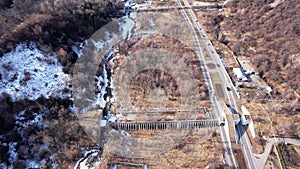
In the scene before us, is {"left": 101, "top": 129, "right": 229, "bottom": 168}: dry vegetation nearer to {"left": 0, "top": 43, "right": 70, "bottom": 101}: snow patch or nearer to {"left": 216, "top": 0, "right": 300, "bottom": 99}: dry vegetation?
{"left": 0, "top": 43, "right": 70, "bottom": 101}: snow patch

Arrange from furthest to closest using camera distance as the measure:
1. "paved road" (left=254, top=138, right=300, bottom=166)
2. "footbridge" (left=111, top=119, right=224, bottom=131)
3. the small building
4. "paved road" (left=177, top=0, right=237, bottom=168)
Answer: the small building
"footbridge" (left=111, top=119, right=224, bottom=131)
"paved road" (left=177, top=0, right=237, bottom=168)
"paved road" (left=254, top=138, right=300, bottom=166)

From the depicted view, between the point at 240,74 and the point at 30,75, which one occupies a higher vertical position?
the point at 30,75

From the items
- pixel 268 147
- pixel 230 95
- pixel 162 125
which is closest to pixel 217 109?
pixel 230 95

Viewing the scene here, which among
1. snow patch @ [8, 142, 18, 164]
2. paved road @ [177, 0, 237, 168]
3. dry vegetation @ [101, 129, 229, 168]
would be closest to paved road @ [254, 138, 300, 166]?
paved road @ [177, 0, 237, 168]

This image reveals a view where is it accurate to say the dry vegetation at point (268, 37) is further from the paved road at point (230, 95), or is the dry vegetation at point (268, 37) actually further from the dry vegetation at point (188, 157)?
the dry vegetation at point (188, 157)

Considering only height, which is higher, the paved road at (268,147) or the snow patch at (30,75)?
the snow patch at (30,75)

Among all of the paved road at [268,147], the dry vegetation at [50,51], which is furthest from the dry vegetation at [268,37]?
the dry vegetation at [50,51]

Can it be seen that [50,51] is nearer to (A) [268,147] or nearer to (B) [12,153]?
(B) [12,153]

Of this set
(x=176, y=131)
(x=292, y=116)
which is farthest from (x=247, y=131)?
(x=176, y=131)
